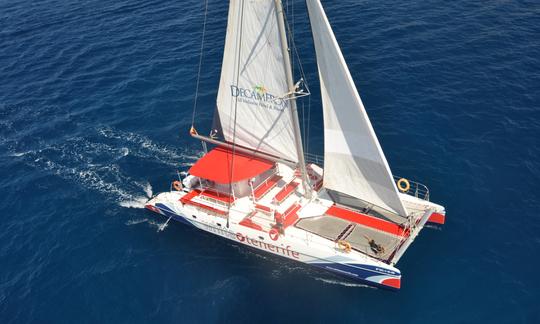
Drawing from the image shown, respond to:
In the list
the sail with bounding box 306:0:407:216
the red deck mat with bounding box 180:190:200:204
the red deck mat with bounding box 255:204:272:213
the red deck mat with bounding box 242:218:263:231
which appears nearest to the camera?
the sail with bounding box 306:0:407:216

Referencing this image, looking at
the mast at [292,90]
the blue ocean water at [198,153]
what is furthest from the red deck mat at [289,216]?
the blue ocean water at [198,153]

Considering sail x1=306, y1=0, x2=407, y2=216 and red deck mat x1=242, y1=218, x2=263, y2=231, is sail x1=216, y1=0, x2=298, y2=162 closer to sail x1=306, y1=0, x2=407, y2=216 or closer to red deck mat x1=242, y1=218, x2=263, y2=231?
sail x1=306, y1=0, x2=407, y2=216

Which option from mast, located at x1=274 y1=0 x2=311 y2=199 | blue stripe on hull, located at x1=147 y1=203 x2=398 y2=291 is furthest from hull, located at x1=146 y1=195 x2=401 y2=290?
mast, located at x1=274 y1=0 x2=311 y2=199

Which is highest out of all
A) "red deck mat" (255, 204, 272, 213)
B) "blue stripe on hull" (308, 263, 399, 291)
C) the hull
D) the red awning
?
the red awning

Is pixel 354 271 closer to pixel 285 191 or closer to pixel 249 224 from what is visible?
pixel 249 224

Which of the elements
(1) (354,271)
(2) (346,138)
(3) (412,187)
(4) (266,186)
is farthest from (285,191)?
(3) (412,187)

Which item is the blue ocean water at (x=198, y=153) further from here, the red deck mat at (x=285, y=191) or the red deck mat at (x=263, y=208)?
the red deck mat at (x=285, y=191)
